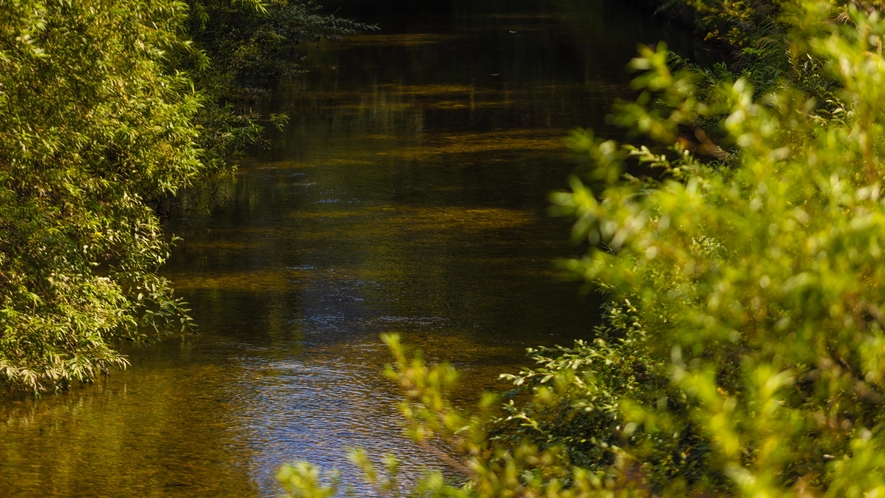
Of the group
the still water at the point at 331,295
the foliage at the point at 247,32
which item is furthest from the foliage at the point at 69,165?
the foliage at the point at 247,32

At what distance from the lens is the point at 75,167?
9.67 metres

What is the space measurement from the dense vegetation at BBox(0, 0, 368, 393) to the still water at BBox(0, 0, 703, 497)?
524 millimetres

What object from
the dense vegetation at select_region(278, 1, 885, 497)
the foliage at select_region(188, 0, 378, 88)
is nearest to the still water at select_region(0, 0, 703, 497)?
the foliage at select_region(188, 0, 378, 88)

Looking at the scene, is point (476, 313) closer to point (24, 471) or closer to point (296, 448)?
point (296, 448)

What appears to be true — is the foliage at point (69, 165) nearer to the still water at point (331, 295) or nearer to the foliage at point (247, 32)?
the still water at point (331, 295)

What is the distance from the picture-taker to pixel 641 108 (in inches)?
128

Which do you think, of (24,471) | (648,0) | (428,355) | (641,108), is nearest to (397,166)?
(428,355)

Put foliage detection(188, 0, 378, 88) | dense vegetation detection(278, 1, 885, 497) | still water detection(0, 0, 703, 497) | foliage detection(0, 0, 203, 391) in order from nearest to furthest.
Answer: dense vegetation detection(278, 1, 885, 497)
still water detection(0, 0, 703, 497)
foliage detection(0, 0, 203, 391)
foliage detection(188, 0, 378, 88)

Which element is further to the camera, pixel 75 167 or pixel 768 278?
pixel 75 167

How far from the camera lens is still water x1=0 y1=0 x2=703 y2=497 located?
28.3 feet

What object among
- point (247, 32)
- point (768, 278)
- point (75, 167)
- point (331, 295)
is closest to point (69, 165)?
point (75, 167)

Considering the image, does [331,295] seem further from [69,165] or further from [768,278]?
[768,278]

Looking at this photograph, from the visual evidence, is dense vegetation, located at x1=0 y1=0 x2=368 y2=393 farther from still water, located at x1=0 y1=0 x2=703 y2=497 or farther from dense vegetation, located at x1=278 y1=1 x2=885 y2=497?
dense vegetation, located at x1=278 y1=1 x2=885 y2=497

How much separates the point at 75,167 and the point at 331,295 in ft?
11.2
